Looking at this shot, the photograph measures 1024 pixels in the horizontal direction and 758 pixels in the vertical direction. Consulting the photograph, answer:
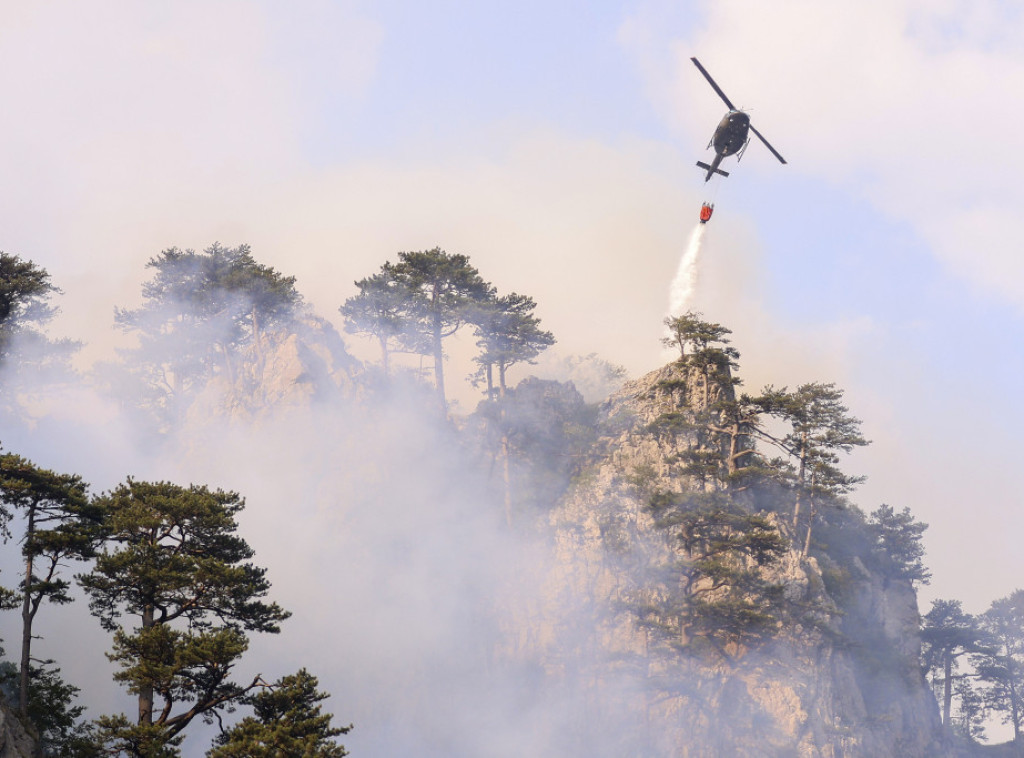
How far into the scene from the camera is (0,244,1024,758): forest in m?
40.2

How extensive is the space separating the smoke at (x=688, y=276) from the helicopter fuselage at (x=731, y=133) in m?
16.8

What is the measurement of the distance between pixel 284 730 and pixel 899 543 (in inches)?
2406

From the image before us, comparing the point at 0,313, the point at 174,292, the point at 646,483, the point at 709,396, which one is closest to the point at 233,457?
the point at 174,292

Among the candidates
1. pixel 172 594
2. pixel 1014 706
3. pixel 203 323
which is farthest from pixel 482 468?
pixel 1014 706

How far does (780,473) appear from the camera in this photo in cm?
6238

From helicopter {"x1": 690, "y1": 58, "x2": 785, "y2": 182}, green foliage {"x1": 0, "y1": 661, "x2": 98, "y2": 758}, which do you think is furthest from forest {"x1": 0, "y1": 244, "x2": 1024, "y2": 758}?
helicopter {"x1": 690, "y1": 58, "x2": 785, "y2": 182}

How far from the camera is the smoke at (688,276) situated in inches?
3196

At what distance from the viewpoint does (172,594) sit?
37719mm

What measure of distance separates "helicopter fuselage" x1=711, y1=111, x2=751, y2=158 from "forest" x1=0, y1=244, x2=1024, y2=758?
1163 centimetres

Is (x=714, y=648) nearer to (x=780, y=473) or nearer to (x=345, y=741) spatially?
(x=780, y=473)

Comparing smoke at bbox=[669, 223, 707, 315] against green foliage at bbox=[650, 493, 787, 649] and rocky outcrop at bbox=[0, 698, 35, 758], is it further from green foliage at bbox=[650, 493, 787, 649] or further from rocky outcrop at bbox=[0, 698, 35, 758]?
rocky outcrop at bbox=[0, 698, 35, 758]

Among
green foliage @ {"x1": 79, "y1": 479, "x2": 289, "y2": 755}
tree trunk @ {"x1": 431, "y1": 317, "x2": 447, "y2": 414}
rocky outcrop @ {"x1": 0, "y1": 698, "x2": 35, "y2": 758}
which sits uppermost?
tree trunk @ {"x1": 431, "y1": 317, "x2": 447, "y2": 414}

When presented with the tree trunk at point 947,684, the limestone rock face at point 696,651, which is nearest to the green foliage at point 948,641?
the tree trunk at point 947,684

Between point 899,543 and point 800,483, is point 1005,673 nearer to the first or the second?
point 899,543
